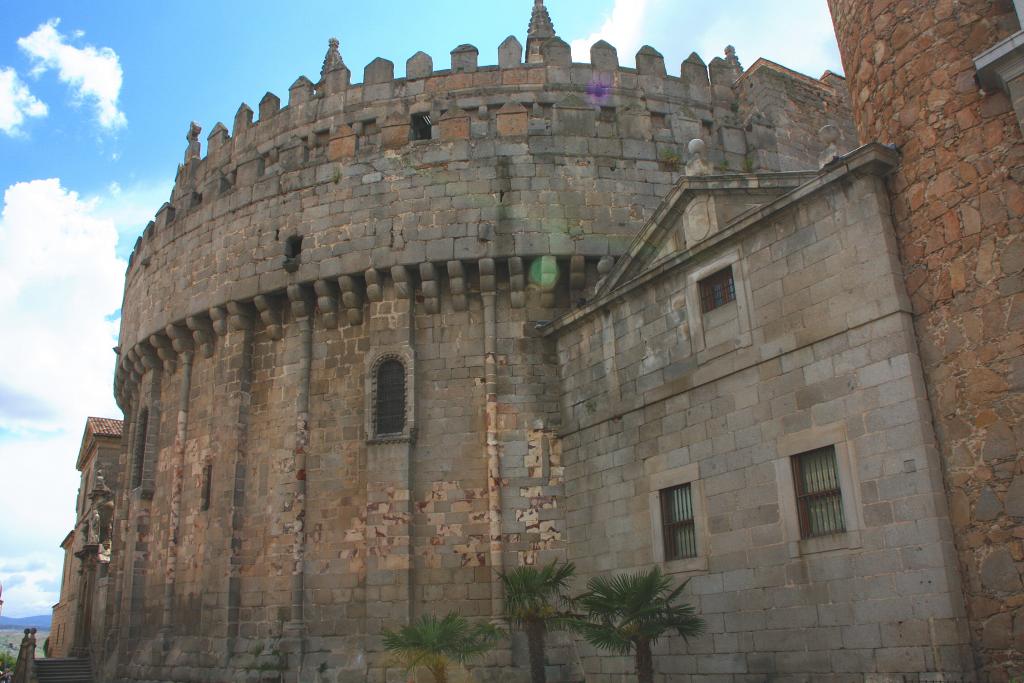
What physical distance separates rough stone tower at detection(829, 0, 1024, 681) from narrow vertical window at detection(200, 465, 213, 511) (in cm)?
1335

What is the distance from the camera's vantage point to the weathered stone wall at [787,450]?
9.43m

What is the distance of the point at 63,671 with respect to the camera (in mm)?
23594

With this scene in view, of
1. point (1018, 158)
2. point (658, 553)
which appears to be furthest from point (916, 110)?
point (658, 553)

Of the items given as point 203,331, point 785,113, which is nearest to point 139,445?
point 203,331

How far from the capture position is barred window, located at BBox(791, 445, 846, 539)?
10.3 metres

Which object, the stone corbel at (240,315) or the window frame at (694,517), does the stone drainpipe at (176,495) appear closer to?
the stone corbel at (240,315)

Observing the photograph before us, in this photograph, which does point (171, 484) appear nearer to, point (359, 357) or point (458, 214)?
point (359, 357)

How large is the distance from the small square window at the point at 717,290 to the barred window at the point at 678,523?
255 cm

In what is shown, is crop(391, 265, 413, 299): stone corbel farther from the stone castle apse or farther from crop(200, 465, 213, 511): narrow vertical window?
crop(200, 465, 213, 511): narrow vertical window

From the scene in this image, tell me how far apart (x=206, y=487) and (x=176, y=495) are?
3.31ft

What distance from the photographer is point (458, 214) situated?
16625 millimetres

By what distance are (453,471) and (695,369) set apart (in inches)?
193

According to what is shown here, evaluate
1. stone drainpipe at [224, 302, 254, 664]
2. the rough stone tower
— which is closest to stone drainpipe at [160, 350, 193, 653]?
stone drainpipe at [224, 302, 254, 664]

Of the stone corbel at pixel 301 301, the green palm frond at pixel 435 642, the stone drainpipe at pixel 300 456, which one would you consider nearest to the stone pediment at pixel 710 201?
the green palm frond at pixel 435 642
